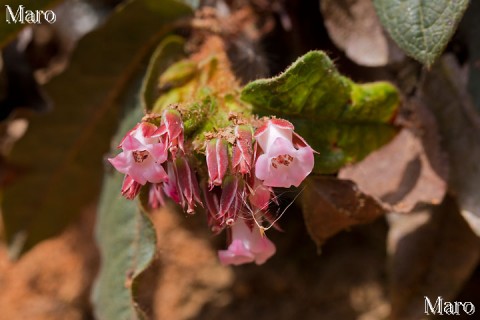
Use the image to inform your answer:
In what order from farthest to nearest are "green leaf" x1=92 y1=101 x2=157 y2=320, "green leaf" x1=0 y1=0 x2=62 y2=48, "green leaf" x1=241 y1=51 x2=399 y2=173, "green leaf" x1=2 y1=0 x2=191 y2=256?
1. "green leaf" x1=2 y1=0 x2=191 y2=256
2. "green leaf" x1=0 y1=0 x2=62 y2=48
3. "green leaf" x1=92 y1=101 x2=157 y2=320
4. "green leaf" x1=241 y1=51 x2=399 y2=173

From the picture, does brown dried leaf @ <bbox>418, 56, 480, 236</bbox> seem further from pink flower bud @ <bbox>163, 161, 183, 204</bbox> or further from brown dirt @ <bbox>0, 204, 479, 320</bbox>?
pink flower bud @ <bbox>163, 161, 183, 204</bbox>

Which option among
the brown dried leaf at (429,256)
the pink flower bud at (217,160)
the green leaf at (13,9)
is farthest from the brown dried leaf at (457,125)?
the green leaf at (13,9)

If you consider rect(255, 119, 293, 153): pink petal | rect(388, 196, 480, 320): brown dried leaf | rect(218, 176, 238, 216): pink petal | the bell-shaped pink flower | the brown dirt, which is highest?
rect(255, 119, 293, 153): pink petal

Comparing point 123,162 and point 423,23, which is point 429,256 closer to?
point 423,23

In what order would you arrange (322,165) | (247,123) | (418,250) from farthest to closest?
(418,250)
(322,165)
(247,123)

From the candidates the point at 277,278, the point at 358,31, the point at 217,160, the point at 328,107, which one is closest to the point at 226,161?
the point at 217,160

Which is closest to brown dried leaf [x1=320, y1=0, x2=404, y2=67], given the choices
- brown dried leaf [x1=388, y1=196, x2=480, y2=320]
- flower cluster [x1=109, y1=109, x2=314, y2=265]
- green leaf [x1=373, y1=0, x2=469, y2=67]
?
green leaf [x1=373, y1=0, x2=469, y2=67]

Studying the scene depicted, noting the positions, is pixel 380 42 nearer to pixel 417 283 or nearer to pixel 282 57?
pixel 282 57

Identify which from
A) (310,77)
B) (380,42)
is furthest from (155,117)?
(380,42)
